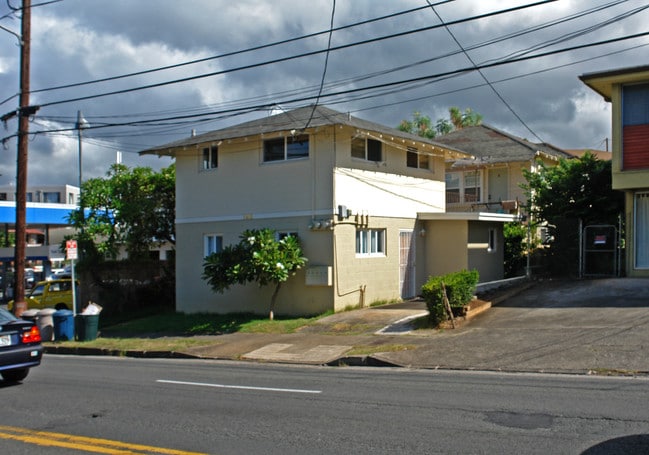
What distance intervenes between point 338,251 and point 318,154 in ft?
9.41

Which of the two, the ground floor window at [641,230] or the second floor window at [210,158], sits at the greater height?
the second floor window at [210,158]

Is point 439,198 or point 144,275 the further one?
point 144,275

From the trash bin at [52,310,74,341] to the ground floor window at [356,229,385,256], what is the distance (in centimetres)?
856

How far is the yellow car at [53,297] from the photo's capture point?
25812mm

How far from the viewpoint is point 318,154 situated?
18.6 metres

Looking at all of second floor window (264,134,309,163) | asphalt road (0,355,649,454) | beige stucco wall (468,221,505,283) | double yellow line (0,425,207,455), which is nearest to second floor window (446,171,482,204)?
beige stucco wall (468,221,505,283)

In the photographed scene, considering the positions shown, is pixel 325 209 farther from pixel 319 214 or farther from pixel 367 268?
pixel 367 268

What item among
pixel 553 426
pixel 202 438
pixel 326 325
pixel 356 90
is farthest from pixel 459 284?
pixel 202 438

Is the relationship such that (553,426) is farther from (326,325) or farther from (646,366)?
(326,325)

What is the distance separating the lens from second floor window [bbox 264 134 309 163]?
62.5 ft

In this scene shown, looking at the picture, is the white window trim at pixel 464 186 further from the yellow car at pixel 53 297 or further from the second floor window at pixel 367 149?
the yellow car at pixel 53 297

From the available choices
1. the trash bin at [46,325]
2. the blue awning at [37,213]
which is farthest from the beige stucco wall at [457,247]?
the blue awning at [37,213]

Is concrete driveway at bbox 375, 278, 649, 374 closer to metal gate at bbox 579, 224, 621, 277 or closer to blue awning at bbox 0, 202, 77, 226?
metal gate at bbox 579, 224, 621, 277

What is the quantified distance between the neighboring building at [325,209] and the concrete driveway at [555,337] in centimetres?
445
